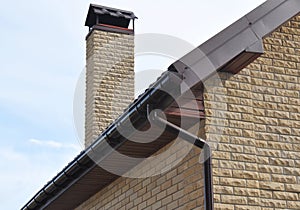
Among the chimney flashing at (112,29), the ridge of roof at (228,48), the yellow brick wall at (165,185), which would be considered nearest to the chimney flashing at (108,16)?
the chimney flashing at (112,29)

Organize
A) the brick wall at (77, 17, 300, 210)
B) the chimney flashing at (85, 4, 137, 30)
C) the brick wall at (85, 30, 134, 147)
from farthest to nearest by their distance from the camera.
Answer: the chimney flashing at (85, 4, 137, 30), the brick wall at (85, 30, 134, 147), the brick wall at (77, 17, 300, 210)

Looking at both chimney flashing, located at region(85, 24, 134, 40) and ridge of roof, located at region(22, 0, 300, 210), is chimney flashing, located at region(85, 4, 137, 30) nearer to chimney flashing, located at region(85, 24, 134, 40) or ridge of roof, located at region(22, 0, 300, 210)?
chimney flashing, located at region(85, 24, 134, 40)

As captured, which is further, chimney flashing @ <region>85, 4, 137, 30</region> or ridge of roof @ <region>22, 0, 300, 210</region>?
chimney flashing @ <region>85, 4, 137, 30</region>

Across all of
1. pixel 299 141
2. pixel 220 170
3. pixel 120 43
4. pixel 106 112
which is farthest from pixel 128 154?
pixel 120 43

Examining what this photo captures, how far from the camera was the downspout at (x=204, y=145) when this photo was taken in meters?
6.44

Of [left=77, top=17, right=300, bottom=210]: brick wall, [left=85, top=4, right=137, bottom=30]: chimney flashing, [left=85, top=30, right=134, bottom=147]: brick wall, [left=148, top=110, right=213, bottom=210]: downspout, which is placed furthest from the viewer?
[left=85, top=4, right=137, bottom=30]: chimney flashing

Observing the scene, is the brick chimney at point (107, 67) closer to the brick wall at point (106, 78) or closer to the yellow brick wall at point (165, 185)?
the brick wall at point (106, 78)

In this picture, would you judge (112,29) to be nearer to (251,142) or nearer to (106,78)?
(106,78)

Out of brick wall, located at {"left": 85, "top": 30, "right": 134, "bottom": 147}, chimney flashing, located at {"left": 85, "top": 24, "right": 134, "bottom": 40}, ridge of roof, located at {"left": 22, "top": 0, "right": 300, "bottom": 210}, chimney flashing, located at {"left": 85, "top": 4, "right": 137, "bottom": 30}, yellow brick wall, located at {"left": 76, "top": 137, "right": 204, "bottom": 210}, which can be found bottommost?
yellow brick wall, located at {"left": 76, "top": 137, "right": 204, "bottom": 210}

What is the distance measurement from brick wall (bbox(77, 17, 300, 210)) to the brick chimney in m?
5.17

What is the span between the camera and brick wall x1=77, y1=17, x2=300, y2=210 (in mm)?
6699

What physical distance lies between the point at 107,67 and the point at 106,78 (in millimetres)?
249

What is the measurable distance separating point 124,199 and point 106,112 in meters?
4.56

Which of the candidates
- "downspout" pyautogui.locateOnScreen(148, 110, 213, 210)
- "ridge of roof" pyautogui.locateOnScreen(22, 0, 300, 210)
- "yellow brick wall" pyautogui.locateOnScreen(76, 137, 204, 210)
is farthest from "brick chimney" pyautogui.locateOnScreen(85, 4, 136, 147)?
"downspout" pyautogui.locateOnScreen(148, 110, 213, 210)
